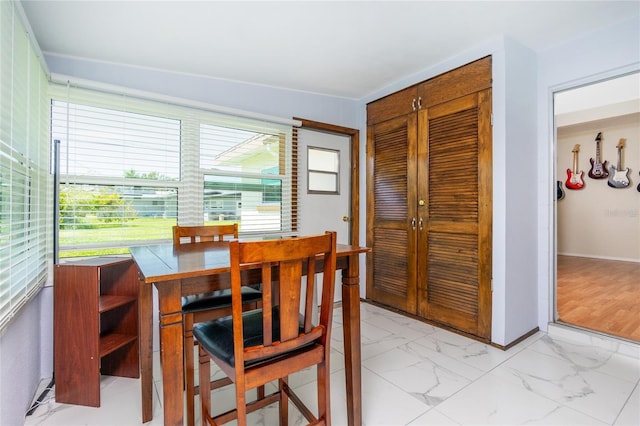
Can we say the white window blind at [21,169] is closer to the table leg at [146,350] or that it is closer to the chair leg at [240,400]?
the table leg at [146,350]

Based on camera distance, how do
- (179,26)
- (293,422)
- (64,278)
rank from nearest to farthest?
(293,422), (64,278), (179,26)

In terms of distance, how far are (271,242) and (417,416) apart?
1.29 metres

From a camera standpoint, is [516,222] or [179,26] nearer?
[179,26]

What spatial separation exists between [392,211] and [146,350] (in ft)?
7.97

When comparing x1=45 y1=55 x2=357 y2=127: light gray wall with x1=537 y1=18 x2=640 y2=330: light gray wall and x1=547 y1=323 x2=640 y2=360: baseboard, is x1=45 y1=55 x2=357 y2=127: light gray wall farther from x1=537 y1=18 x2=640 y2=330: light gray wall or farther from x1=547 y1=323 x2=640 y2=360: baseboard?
x1=547 y1=323 x2=640 y2=360: baseboard

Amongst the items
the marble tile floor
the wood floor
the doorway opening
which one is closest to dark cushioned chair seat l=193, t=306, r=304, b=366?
the marble tile floor

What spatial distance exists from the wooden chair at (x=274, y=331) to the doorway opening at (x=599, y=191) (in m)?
3.47

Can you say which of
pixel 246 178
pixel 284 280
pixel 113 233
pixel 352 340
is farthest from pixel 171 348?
pixel 246 178

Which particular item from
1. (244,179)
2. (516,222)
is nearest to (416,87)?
(516,222)

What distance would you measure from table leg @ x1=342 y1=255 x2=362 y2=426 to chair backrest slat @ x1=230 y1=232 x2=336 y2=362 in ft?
0.70

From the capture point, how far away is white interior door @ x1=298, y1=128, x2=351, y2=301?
10.8ft

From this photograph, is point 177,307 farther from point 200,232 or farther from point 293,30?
point 293,30

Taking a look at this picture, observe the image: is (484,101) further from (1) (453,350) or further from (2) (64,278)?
(2) (64,278)

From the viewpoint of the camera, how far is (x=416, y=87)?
9.57ft
